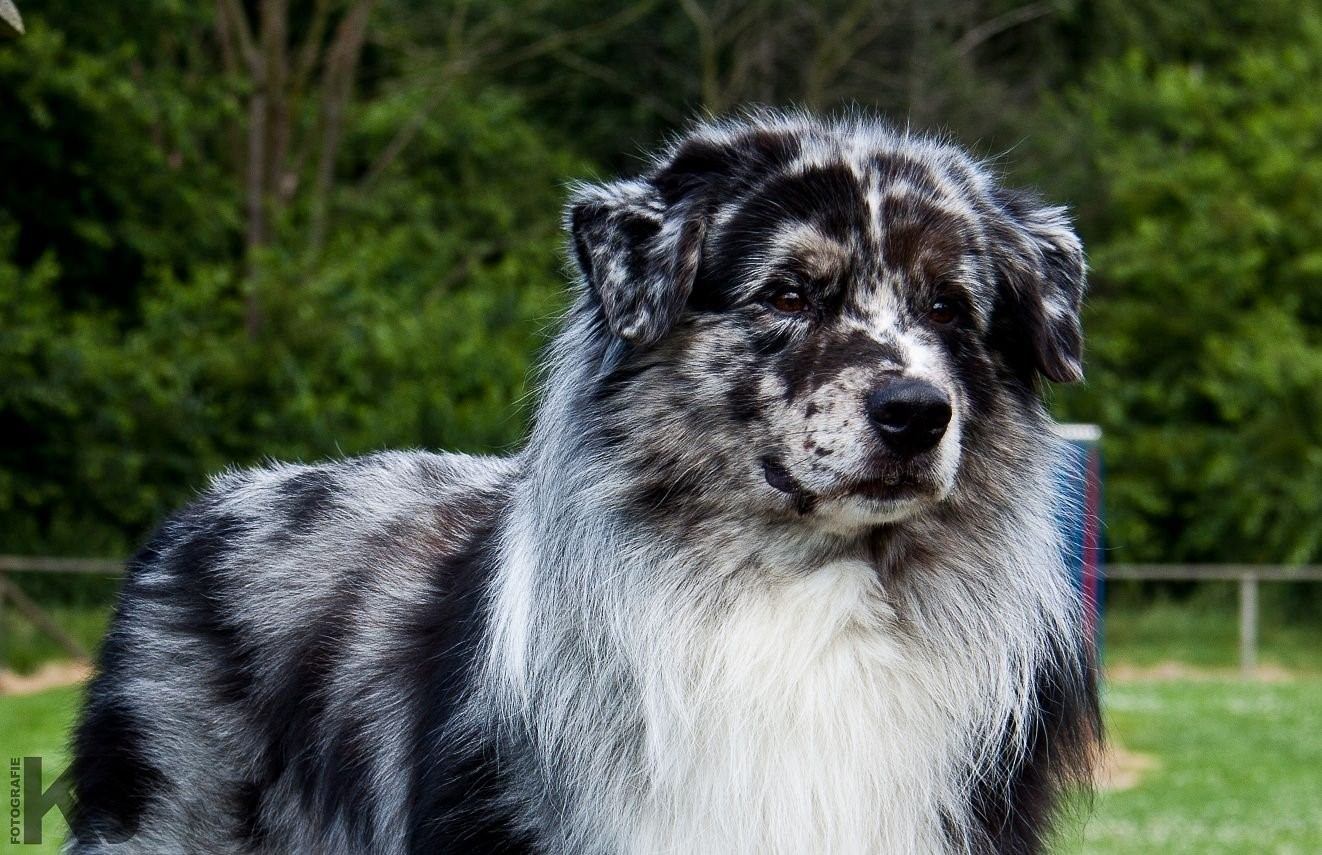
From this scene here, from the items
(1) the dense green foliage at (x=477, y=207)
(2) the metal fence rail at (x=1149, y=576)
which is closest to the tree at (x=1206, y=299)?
(1) the dense green foliage at (x=477, y=207)

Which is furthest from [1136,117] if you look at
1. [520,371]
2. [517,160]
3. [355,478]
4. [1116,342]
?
[355,478]

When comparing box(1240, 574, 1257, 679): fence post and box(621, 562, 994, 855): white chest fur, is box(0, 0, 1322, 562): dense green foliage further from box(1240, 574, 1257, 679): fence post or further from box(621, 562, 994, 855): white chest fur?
box(621, 562, 994, 855): white chest fur

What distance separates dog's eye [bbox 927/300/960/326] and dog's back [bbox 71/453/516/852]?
49.3 inches

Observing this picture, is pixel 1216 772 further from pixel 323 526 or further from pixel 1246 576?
pixel 323 526

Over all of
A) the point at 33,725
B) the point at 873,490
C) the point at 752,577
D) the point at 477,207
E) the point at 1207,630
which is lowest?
the point at 1207,630

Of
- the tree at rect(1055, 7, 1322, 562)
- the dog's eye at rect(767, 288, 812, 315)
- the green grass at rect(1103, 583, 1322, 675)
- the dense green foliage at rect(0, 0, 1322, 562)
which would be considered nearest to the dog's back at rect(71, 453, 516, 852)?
the dog's eye at rect(767, 288, 812, 315)

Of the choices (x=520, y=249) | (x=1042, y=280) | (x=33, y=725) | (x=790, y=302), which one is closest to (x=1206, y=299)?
(x=520, y=249)

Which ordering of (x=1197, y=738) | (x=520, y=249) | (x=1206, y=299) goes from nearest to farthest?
(x=1197, y=738) < (x=520, y=249) < (x=1206, y=299)

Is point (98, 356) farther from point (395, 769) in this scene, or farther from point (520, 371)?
point (395, 769)

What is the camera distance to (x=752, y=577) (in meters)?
3.86

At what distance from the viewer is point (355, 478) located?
4.85 meters

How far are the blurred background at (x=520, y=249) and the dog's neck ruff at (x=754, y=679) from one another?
6388mm

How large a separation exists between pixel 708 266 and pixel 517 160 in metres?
19.8

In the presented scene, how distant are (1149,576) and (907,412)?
17.9m
